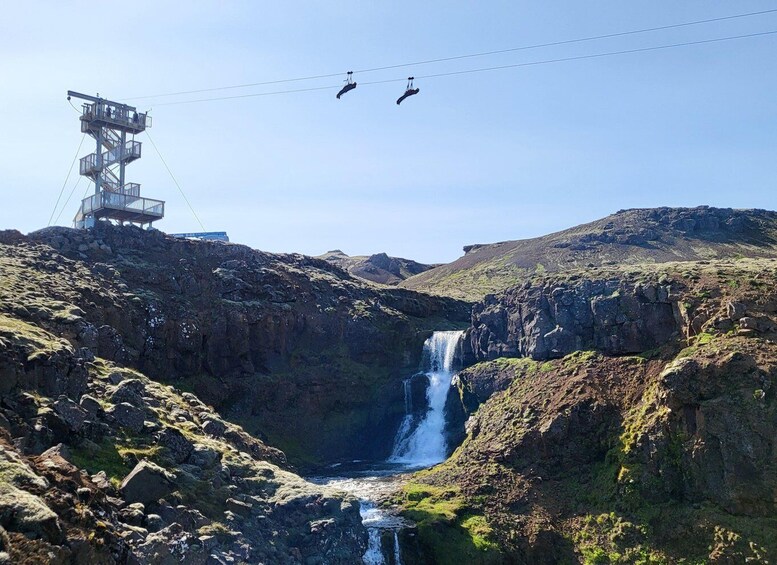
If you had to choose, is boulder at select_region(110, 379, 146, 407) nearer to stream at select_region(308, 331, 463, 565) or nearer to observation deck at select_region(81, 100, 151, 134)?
stream at select_region(308, 331, 463, 565)

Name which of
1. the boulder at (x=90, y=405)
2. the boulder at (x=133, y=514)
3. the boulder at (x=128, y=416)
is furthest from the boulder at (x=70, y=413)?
the boulder at (x=133, y=514)

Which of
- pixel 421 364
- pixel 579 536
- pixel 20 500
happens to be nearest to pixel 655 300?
pixel 579 536

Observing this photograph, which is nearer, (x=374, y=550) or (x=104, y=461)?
(x=104, y=461)

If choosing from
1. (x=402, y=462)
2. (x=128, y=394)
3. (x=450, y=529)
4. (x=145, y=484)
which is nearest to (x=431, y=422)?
(x=402, y=462)

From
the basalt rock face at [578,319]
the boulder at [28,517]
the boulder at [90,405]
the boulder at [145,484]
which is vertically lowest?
the boulder at [145,484]

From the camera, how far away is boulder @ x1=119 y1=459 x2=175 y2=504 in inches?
1326

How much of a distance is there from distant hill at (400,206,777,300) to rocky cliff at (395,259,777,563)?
5564cm

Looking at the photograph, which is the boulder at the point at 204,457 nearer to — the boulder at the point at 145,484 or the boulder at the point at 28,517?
the boulder at the point at 145,484

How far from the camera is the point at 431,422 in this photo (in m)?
73.9

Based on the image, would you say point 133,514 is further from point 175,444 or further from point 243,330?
point 243,330

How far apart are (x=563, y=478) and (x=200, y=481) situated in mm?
27231

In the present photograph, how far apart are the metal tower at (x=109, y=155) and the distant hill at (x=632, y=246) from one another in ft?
190

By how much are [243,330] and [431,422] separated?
20885 mm

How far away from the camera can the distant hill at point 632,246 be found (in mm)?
127625
